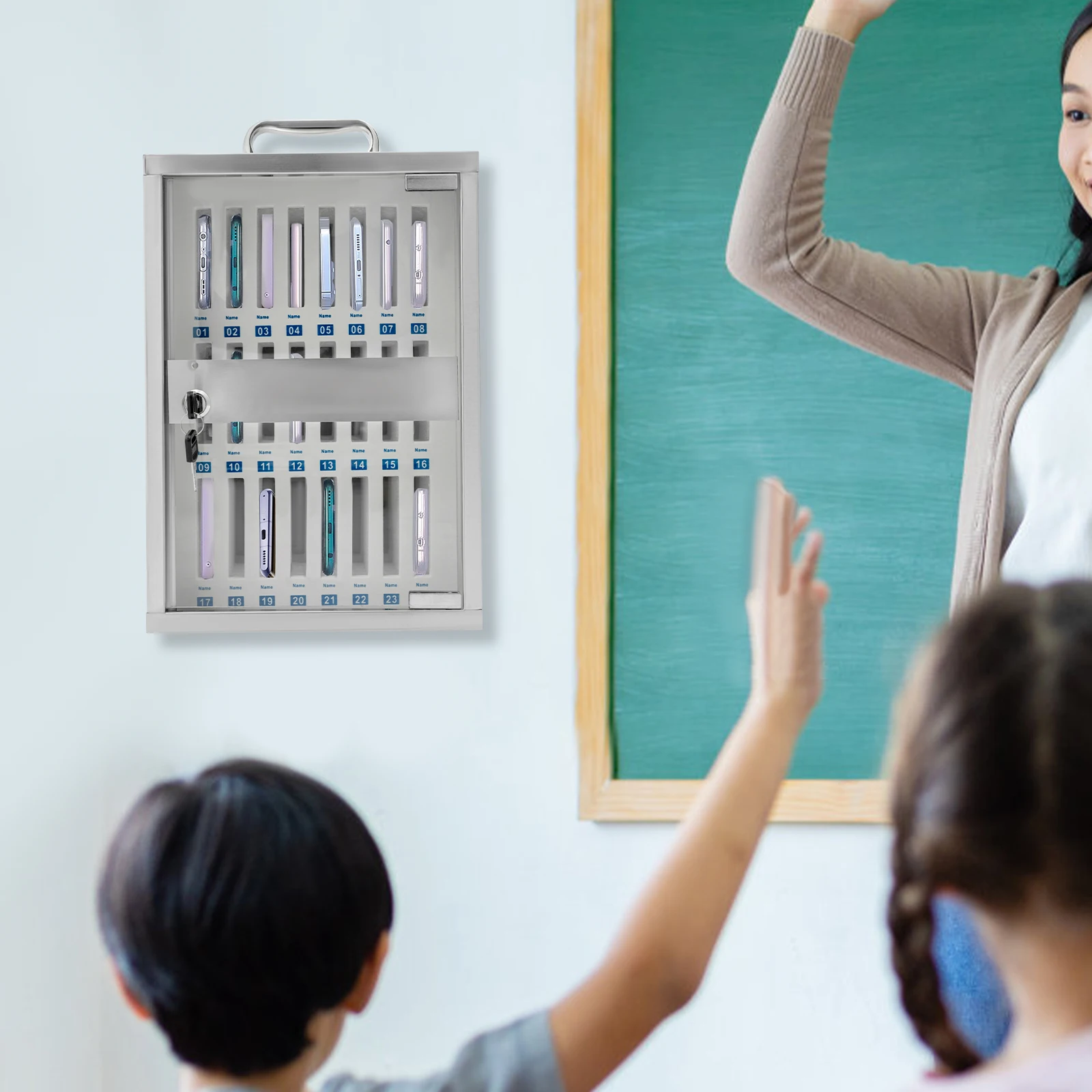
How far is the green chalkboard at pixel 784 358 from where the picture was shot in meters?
1.71

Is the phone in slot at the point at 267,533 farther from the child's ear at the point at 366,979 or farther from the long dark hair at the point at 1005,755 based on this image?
the long dark hair at the point at 1005,755

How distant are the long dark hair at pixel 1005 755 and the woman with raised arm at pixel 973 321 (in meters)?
0.34

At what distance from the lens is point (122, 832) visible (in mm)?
680

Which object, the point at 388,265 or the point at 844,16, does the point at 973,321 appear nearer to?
the point at 844,16

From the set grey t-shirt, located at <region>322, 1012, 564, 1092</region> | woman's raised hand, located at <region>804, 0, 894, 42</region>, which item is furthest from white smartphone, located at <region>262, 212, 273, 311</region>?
grey t-shirt, located at <region>322, 1012, 564, 1092</region>

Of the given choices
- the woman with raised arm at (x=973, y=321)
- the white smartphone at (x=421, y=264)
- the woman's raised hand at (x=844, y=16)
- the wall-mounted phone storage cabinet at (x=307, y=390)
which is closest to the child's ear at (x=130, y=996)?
the woman with raised arm at (x=973, y=321)

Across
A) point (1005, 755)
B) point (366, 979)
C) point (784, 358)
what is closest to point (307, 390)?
point (784, 358)

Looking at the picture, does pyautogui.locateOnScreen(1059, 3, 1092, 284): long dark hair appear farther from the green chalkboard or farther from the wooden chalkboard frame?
the wooden chalkboard frame

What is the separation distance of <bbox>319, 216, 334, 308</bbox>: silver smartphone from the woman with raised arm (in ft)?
2.47

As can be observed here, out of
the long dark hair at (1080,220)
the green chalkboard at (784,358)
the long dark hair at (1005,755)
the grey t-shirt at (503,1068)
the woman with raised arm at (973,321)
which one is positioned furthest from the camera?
the green chalkboard at (784,358)

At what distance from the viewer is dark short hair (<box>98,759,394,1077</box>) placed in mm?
657

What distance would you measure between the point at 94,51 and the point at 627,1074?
1623mm

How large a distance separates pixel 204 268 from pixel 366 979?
1297 mm

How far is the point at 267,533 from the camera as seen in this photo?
5.80 ft
